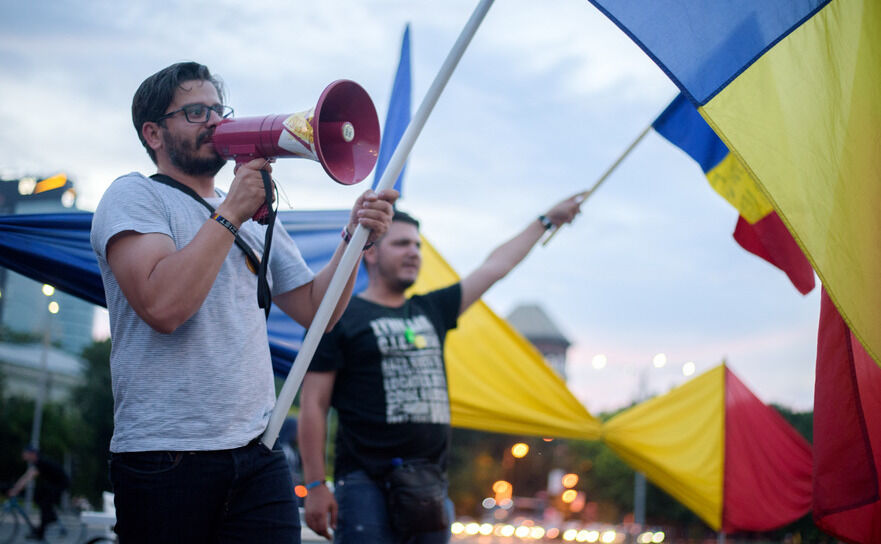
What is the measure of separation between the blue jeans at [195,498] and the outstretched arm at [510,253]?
168cm

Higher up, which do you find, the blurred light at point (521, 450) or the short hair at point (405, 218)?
the short hair at point (405, 218)

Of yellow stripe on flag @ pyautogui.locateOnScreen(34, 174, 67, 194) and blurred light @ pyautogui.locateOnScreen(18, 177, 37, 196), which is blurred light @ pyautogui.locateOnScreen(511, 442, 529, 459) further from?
blurred light @ pyautogui.locateOnScreen(18, 177, 37, 196)

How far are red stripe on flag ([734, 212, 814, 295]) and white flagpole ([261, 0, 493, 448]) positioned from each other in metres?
1.92

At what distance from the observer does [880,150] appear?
2.30 metres

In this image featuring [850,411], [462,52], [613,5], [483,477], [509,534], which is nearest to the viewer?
[462,52]

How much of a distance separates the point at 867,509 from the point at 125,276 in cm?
250

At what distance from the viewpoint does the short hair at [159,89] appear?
77.0 inches

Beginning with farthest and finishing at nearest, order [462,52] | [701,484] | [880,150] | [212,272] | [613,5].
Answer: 1. [701,484]
2. [880,150]
3. [613,5]
4. [462,52]
5. [212,272]

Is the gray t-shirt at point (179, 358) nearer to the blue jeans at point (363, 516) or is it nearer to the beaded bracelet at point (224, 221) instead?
the beaded bracelet at point (224, 221)

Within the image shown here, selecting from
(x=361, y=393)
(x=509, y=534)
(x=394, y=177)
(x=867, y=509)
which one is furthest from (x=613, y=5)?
(x=509, y=534)

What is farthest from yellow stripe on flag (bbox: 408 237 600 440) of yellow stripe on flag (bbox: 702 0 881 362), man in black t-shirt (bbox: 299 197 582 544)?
yellow stripe on flag (bbox: 702 0 881 362)

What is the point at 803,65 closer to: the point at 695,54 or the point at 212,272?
the point at 695,54

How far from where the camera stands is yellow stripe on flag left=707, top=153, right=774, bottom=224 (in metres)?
3.33

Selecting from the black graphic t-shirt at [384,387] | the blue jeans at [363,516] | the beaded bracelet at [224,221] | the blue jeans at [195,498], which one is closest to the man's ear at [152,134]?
the beaded bracelet at [224,221]
